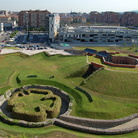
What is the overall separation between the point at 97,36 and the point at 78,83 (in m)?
66.1

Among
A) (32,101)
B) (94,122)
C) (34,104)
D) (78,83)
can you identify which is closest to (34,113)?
(34,104)

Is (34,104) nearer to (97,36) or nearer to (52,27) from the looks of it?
(52,27)

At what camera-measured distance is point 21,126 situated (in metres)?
30.8

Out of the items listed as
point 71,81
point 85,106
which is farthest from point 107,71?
point 85,106

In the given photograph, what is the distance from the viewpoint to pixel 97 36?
4198 inches

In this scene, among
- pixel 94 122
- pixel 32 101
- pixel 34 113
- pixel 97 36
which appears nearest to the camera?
pixel 94 122

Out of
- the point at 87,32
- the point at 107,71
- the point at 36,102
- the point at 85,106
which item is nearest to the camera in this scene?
the point at 85,106

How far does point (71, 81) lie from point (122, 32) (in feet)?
243

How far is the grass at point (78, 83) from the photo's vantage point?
33969 mm

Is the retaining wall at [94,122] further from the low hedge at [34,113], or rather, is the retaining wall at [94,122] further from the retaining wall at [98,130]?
the low hedge at [34,113]

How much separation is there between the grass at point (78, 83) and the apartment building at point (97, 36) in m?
40.9

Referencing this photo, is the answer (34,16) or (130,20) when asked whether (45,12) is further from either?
(130,20)

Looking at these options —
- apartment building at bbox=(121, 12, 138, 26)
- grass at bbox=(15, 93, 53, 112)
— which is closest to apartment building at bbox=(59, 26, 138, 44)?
grass at bbox=(15, 93, 53, 112)

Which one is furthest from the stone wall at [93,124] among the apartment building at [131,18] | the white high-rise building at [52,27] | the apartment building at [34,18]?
the apartment building at [131,18]
